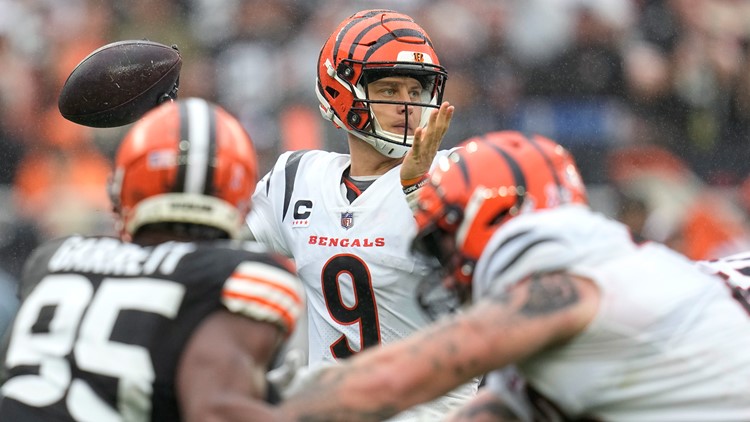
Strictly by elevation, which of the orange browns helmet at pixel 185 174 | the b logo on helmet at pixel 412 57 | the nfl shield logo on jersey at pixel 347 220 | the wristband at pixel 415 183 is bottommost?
the nfl shield logo on jersey at pixel 347 220

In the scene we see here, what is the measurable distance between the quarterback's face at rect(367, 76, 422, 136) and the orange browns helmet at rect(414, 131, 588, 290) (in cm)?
185

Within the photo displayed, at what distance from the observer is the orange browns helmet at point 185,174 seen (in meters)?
2.50

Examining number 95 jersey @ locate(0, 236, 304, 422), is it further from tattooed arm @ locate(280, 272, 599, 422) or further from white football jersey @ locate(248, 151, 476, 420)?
white football jersey @ locate(248, 151, 476, 420)

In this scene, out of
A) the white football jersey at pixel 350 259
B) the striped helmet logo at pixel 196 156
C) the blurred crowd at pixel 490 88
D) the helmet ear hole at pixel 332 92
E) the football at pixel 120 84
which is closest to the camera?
the striped helmet logo at pixel 196 156

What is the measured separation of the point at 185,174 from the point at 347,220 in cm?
193

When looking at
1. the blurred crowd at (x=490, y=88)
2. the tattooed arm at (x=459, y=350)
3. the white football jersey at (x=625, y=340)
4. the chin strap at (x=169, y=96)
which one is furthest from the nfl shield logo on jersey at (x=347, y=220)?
the blurred crowd at (x=490, y=88)

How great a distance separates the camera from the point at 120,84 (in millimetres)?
4484

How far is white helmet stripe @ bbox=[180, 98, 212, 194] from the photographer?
250 cm

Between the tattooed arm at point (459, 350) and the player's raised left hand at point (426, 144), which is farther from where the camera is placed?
the player's raised left hand at point (426, 144)

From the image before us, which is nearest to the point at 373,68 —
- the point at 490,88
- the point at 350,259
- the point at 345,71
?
the point at 345,71

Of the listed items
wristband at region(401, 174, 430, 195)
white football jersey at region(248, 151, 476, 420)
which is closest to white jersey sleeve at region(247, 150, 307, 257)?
white football jersey at region(248, 151, 476, 420)

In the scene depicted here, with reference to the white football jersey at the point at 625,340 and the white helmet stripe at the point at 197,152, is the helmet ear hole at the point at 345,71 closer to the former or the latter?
the white helmet stripe at the point at 197,152

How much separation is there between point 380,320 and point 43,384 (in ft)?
6.49

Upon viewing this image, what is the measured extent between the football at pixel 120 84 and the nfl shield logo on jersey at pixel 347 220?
33.2 inches
